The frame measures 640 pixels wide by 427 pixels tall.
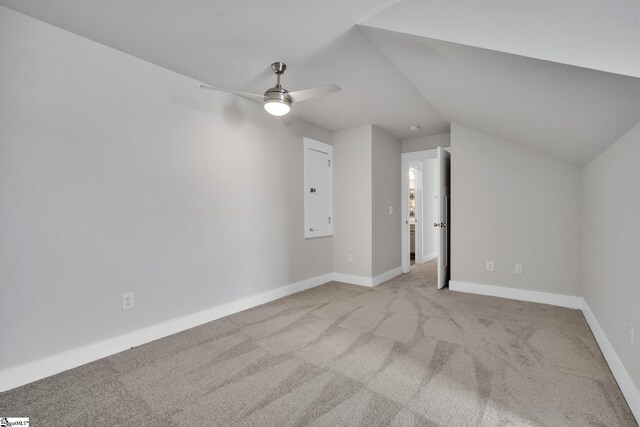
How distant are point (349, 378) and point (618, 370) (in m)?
1.69

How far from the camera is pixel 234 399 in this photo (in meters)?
1.68

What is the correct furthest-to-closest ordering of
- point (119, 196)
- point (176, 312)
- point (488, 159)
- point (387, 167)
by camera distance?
point (387, 167)
point (488, 159)
point (176, 312)
point (119, 196)

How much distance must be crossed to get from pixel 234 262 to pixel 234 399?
1.61 m

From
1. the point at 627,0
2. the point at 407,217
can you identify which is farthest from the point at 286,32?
the point at 407,217

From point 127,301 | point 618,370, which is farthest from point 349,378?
point 127,301

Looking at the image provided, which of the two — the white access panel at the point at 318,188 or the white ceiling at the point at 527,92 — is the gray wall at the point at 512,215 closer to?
the white ceiling at the point at 527,92

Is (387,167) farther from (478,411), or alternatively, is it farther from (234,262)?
(478,411)

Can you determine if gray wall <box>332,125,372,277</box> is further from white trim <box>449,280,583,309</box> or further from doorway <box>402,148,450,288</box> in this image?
white trim <box>449,280,583,309</box>

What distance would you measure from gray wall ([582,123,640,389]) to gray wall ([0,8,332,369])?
305cm

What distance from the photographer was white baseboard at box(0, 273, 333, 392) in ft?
6.06

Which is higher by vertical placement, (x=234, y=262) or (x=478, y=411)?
(x=234, y=262)

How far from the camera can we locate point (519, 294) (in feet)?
11.6

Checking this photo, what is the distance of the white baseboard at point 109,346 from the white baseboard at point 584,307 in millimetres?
2709

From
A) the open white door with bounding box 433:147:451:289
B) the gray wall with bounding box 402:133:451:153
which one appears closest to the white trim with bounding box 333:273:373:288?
the open white door with bounding box 433:147:451:289
